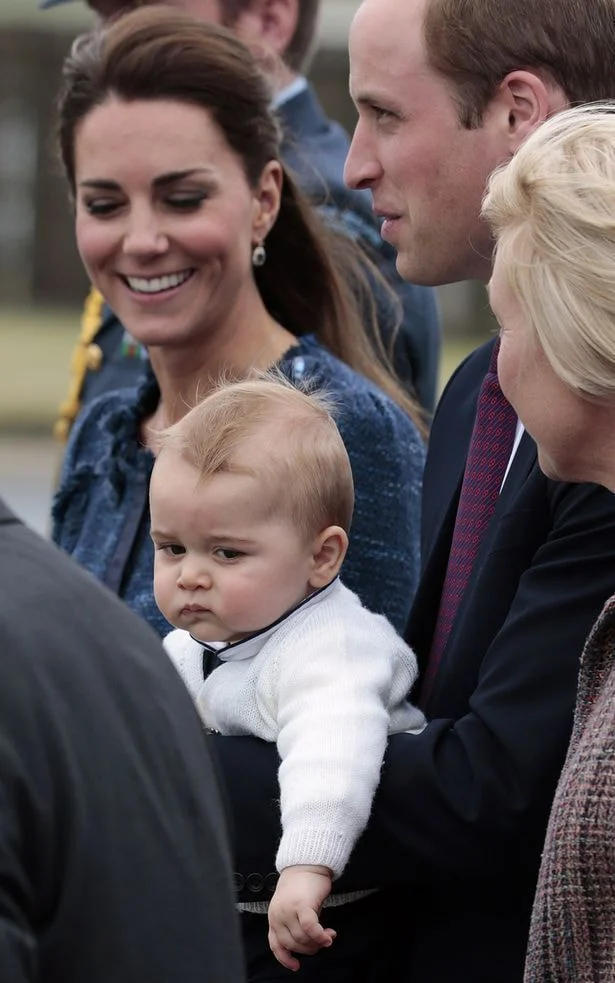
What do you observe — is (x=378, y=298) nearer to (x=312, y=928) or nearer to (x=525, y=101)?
(x=525, y=101)

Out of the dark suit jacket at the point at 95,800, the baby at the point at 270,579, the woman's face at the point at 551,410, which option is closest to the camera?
the dark suit jacket at the point at 95,800

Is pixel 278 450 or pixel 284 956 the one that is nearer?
pixel 284 956

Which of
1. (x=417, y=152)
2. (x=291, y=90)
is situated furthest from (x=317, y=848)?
(x=291, y=90)

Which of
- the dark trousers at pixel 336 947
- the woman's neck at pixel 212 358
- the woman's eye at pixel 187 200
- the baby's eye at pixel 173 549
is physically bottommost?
the dark trousers at pixel 336 947

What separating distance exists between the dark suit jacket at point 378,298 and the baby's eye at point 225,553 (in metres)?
1.64

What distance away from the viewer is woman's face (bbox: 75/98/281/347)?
3.41 metres

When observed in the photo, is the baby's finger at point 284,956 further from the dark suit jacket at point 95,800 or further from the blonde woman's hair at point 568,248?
the blonde woman's hair at point 568,248

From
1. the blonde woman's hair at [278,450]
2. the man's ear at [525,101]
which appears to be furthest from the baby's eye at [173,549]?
the man's ear at [525,101]

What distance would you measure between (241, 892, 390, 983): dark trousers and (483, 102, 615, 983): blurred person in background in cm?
46

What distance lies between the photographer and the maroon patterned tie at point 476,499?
2.54 metres

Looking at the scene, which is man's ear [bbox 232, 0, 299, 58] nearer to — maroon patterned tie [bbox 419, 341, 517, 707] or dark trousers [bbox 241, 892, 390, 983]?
A: maroon patterned tie [bbox 419, 341, 517, 707]

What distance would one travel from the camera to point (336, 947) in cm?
247

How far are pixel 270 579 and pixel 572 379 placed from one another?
58 cm

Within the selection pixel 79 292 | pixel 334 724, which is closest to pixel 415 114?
pixel 334 724
